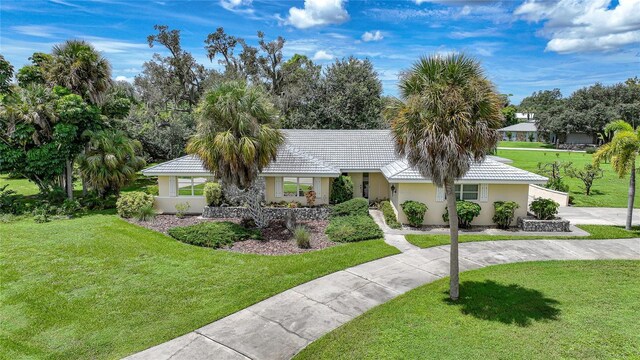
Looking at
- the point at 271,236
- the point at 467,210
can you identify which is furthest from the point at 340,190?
the point at 467,210

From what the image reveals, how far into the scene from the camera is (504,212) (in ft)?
58.9

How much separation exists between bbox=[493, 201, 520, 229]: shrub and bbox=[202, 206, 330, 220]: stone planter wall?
27.3 feet

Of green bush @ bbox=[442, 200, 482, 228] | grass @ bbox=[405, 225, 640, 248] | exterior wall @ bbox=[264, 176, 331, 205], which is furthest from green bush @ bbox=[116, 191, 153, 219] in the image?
green bush @ bbox=[442, 200, 482, 228]

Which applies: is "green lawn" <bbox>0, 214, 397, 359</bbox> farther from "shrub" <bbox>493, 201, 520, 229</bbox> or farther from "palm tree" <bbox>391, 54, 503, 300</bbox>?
"shrub" <bbox>493, 201, 520, 229</bbox>

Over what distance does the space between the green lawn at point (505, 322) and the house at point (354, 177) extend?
5.38 metres

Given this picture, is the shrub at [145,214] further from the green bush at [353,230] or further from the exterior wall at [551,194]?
the exterior wall at [551,194]

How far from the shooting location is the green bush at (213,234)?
1555 centimetres

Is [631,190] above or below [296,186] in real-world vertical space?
above

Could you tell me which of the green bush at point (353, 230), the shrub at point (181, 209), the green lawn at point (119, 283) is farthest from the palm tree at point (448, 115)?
the shrub at point (181, 209)

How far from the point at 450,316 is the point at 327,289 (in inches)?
139

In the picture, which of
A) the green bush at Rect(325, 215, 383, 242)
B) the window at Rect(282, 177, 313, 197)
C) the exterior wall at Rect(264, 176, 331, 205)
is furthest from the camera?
the window at Rect(282, 177, 313, 197)

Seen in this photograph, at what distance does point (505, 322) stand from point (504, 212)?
9.76m

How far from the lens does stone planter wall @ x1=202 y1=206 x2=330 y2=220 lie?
20.2 m

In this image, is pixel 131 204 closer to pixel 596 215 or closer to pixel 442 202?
pixel 442 202
